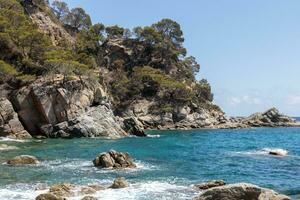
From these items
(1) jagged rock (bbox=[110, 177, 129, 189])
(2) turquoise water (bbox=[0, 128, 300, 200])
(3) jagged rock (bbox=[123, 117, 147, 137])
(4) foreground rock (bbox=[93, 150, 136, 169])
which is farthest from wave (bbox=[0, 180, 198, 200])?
(3) jagged rock (bbox=[123, 117, 147, 137])

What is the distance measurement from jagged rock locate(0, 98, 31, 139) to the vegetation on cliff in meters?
15.1

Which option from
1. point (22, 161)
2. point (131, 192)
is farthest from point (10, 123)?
point (131, 192)

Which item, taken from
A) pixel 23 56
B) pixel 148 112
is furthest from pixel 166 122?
pixel 23 56

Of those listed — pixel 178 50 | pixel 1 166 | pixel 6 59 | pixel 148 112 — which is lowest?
pixel 1 166

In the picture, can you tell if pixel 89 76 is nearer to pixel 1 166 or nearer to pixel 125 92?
pixel 125 92

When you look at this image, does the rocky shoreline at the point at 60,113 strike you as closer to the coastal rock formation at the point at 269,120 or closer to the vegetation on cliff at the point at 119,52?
the vegetation on cliff at the point at 119,52

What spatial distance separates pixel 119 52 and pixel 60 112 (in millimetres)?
63277

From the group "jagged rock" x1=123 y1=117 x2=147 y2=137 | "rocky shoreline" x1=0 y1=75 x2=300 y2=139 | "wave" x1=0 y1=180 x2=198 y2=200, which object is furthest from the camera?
"jagged rock" x1=123 y1=117 x2=147 y2=137

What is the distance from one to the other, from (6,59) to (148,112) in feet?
146

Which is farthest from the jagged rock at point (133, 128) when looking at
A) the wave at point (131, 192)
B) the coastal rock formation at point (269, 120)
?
the coastal rock formation at point (269, 120)

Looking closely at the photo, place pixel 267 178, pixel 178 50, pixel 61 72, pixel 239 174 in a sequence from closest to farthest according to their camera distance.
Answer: pixel 267 178 → pixel 239 174 → pixel 61 72 → pixel 178 50

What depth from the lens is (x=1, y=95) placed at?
231 ft

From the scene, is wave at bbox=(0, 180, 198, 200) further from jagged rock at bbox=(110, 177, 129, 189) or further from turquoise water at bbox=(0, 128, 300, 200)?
jagged rock at bbox=(110, 177, 129, 189)

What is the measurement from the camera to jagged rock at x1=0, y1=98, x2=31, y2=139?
2618 inches
